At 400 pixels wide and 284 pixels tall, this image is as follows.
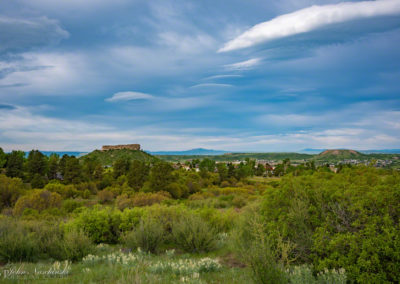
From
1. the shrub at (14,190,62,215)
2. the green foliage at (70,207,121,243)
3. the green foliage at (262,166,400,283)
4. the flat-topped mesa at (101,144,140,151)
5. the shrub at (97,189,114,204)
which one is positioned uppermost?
the flat-topped mesa at (101,144,140,151)

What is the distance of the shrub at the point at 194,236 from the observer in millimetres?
9688

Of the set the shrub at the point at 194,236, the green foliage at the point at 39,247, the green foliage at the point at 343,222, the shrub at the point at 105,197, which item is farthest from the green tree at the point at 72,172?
the green foliage at the point at 343,222

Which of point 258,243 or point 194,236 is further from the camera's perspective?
point 194,236

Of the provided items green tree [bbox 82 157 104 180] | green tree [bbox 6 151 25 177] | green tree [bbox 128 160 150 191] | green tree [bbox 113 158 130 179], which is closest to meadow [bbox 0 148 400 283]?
green tree [bbox 128 160 150 191]

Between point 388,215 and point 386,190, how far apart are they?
828 mm

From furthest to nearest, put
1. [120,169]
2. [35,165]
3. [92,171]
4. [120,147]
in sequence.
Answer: [120,147]
[120,169]
[92,171]
[35,165]

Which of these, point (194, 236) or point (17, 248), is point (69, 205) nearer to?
point (17, 248)

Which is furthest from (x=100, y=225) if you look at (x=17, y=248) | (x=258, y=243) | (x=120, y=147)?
(x=120, y=147)

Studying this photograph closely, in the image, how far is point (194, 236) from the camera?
9.71 m

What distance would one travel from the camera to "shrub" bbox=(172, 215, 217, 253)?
31.8ft

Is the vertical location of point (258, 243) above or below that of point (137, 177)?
above

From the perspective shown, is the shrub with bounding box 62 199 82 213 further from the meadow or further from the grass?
the grass

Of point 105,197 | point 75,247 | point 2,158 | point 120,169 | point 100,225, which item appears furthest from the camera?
point 2,158

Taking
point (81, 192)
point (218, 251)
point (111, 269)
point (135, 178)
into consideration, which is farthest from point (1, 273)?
point (135, 178)
